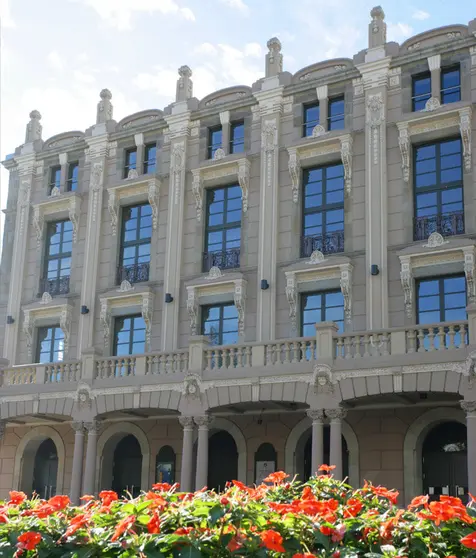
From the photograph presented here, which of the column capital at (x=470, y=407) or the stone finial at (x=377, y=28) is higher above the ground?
the stone finial at (x=377, y=28)

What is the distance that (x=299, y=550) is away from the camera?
6.91 metres

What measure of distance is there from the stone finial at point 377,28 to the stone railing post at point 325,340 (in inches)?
441

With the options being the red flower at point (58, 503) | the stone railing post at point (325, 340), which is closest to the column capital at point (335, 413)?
the stone railing post at point (325, 340)

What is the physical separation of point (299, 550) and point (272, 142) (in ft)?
78.3

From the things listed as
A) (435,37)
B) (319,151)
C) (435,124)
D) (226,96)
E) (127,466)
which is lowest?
(127,466)

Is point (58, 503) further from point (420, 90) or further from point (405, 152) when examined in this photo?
point (420, 90)

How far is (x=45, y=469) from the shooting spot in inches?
1268

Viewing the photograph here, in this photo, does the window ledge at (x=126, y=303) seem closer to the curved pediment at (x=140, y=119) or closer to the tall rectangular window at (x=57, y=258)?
the tall rectangular window at (x=57, y=258)

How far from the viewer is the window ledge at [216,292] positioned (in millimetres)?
28378

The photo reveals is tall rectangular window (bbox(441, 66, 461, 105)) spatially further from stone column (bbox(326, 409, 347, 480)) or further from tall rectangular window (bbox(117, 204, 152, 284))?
tall rectangular window (bbox(117, 204, 152, 284))

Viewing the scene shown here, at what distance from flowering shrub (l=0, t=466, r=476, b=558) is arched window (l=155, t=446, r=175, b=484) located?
21.9m

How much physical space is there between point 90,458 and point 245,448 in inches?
206

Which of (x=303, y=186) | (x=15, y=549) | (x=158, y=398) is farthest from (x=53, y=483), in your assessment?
(x=15, y=549)

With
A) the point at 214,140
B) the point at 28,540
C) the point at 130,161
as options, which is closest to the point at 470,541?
the point at 28,540
